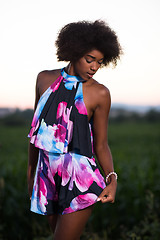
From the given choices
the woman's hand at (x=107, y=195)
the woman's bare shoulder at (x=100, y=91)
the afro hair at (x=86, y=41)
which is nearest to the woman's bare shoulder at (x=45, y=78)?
the afro hair at (x=86, y=41)

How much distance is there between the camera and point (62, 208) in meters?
1.99

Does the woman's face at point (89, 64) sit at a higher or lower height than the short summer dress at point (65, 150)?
higher

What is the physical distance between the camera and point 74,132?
2.04 metres

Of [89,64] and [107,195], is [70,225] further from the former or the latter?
[89,64]

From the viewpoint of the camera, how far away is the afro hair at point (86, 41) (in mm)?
2020

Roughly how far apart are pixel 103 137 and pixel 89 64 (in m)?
0.49

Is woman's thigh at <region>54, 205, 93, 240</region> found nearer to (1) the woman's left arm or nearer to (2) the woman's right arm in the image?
(1) the woman's left arm

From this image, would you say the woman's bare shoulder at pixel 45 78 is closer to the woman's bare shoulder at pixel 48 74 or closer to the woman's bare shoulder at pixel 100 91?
the woman's bare shoulder at pixel 48 74

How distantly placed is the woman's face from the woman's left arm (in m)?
0.12

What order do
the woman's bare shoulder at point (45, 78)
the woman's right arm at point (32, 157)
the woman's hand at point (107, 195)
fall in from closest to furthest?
the woman's hand at point (107, 195)
the woman's bare shoulder at point (45, 78)
the woman's right arm at point (32, 157)

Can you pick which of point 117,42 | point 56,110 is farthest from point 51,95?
point 117,42

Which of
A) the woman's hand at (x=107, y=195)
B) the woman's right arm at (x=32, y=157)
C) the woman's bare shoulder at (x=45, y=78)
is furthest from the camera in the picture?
the woman's right arm at (x=32, y=157)

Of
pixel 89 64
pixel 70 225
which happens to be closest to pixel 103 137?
pixel 89 64

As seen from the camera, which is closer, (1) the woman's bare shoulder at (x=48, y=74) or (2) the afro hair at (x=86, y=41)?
(2) the afro hair at (x=86, y=41)
